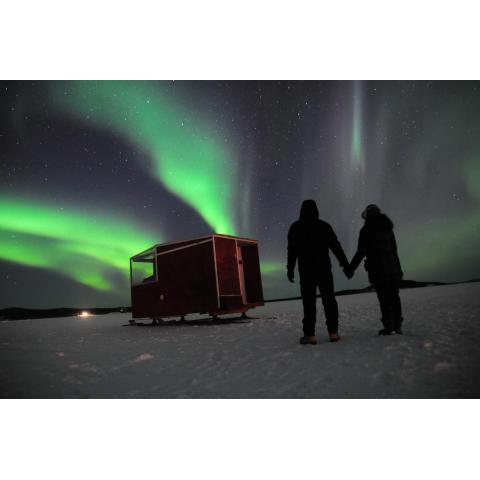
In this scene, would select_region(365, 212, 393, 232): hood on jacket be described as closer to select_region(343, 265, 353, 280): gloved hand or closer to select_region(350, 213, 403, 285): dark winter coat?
select_region(350, 213, 403, 285): dark winter coat

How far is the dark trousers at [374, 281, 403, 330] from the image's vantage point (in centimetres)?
395

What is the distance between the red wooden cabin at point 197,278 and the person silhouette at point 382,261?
4159 millimetres

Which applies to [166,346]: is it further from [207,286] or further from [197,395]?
[207,286]

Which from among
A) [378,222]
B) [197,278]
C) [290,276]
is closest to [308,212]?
[290,276]

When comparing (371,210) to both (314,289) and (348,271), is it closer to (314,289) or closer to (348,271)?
(348,271)

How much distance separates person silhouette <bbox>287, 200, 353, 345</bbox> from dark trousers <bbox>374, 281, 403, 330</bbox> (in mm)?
394

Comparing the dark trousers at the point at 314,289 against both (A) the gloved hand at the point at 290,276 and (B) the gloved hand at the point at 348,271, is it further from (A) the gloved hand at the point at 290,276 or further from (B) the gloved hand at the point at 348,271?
(B) the gloved hand at the point at 348,271

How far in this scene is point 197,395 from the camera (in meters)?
2.63

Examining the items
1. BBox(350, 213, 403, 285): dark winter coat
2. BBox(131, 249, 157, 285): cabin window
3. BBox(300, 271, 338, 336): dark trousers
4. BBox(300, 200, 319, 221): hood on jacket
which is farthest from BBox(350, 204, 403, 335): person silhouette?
BBox(131, 249, 157, 285): cabin window

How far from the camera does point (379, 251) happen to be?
401 centimetres

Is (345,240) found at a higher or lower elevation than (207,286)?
higher
